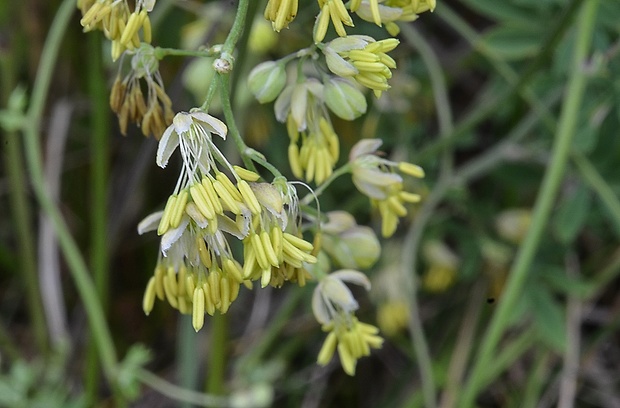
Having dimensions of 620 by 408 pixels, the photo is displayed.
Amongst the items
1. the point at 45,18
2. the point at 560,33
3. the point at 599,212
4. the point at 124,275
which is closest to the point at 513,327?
the point at 599,212

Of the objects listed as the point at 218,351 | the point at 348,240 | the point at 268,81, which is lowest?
the point at 218,351

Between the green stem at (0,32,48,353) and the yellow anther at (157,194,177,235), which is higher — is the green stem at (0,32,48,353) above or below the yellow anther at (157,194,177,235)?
below

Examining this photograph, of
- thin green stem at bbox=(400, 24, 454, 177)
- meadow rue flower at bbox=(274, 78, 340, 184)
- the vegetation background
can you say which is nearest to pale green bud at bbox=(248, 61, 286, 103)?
meadow rue flower at bbox=(274, 78, 340, 184)

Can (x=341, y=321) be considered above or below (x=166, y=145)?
below

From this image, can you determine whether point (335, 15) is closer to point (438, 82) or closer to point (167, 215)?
point (167, 215)

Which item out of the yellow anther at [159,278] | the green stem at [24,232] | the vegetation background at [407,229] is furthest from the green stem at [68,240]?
the yellow anther at [159,278]

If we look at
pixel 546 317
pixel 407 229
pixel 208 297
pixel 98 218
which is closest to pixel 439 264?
pixel 407 229

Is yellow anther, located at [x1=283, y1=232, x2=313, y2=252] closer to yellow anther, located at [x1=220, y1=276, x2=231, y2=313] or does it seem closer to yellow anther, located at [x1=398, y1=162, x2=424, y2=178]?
yellow anther, located at [x1=220, y1=276, x2=231, y2=313]

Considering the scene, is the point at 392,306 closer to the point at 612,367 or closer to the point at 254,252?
the point at 612,367
